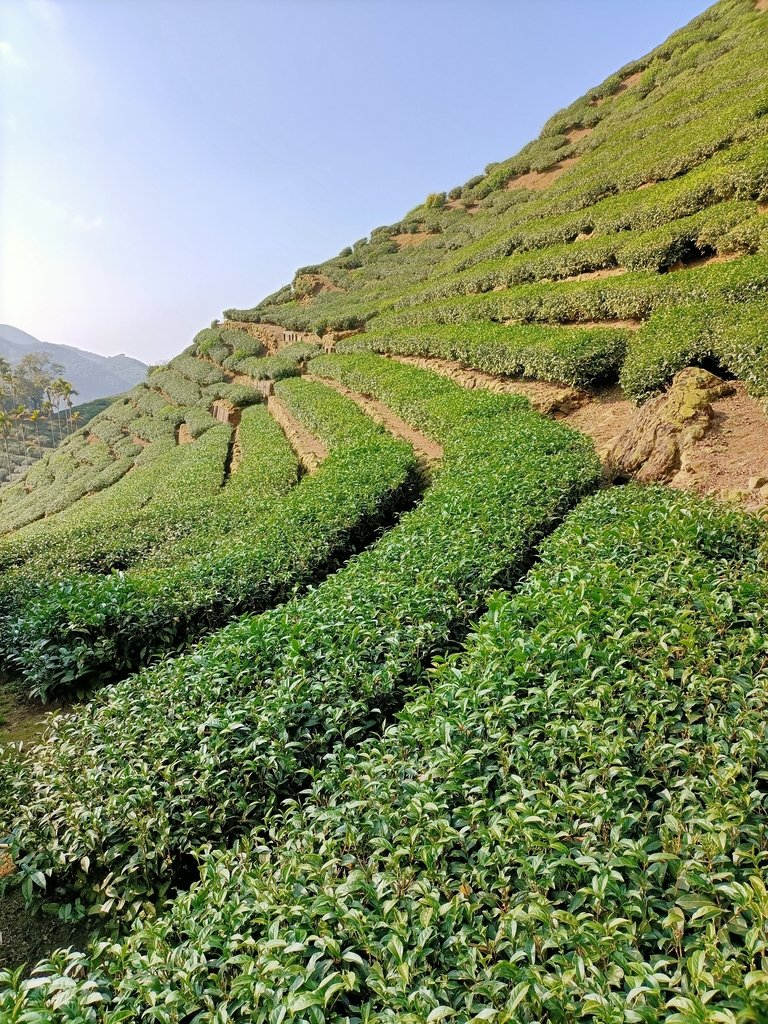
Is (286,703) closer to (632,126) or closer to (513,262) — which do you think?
(513,262)

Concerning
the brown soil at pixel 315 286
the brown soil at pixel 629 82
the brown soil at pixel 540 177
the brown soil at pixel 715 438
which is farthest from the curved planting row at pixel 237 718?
the brown soil at pixel 629 82

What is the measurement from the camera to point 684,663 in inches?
171

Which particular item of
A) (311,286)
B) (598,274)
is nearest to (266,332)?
(311,286)

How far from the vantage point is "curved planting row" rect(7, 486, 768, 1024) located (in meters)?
A: 2.49

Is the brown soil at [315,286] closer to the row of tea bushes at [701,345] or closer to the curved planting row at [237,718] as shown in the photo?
the row of tea bushes at [701,345]

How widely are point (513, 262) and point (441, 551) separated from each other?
75.0ft

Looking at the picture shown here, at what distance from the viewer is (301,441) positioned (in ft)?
69.0

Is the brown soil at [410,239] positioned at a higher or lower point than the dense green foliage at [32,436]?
higher

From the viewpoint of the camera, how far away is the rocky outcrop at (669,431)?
30.1 ft

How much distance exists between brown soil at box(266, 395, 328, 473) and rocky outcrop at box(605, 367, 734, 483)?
30.2 feet

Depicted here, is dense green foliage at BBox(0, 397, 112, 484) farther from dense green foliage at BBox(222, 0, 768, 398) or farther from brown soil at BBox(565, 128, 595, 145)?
brown soil at BBox(565, 128, 595, 145)

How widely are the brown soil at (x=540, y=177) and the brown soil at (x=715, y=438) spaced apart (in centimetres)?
3406

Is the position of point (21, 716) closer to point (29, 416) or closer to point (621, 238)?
point (621, 238)

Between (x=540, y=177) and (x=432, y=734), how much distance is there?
5031cm
